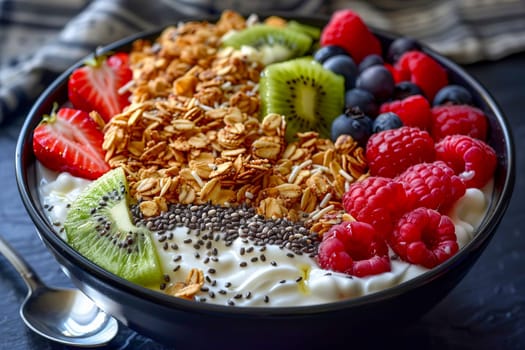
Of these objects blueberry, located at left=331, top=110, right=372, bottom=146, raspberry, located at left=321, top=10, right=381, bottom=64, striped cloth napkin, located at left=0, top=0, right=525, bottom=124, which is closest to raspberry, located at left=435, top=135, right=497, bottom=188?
blueberry, located at left=331, top=110, right=372, bottom=146

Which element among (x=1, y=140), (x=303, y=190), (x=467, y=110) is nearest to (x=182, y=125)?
(x=303, y=190)

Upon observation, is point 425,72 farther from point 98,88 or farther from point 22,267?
point 22,267

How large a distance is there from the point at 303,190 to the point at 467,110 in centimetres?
42

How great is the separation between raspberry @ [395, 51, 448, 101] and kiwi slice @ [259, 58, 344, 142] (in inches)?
6.8

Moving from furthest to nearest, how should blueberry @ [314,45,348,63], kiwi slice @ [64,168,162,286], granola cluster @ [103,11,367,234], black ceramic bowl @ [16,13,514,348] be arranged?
blueberry @ [314,45,348,63], granola cluster @ [103,11,367,234], kiwi slice @ [64,168,162,286], black ceramic bowl @ [16,13,514,348]

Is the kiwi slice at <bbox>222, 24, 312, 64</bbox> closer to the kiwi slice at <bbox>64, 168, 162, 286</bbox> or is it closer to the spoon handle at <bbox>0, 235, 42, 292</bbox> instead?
the kiwi slice at <bbox>64, 168, 162, 286</bbox>

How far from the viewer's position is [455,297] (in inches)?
57.6

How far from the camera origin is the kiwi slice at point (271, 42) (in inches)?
62.9

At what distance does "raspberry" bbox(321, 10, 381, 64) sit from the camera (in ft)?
5.29

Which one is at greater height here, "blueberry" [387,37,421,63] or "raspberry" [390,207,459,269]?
"blueberry" [387,37,421,63]

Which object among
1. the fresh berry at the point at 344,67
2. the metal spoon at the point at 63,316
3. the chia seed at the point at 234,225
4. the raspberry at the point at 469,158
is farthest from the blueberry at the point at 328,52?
the metal spoon at the point at 63,316

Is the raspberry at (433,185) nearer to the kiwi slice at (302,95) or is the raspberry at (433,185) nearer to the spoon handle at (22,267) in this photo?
the kiwi slice at (302,95)

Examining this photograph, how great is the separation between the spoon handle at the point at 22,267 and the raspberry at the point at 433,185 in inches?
30.6

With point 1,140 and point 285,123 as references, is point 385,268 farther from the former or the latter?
point 1,140
